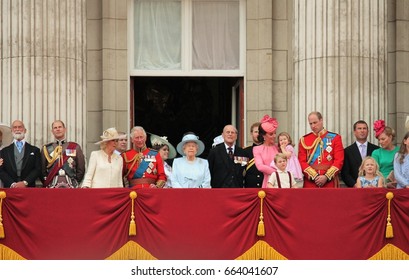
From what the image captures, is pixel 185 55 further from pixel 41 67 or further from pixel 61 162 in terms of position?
pixel 61 162

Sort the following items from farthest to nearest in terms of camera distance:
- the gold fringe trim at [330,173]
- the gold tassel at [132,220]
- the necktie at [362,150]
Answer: the necktie at [362,150] → the gold fringe trim at [330,173] → the gold tassel at [132,220]

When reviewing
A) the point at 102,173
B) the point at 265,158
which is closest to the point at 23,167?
the point at 102,173

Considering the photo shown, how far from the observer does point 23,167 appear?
22.9 meters

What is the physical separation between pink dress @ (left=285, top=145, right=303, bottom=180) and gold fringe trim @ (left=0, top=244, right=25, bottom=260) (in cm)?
471

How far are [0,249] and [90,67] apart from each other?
6.34 meters

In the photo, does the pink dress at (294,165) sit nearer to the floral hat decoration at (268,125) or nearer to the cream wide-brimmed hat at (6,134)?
the floral hat decoration at (268,125)

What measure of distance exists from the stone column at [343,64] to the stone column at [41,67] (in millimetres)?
4230

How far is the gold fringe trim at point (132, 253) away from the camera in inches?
849

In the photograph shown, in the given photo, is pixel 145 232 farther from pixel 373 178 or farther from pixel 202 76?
pixel 202 76

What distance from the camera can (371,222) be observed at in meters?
21.9

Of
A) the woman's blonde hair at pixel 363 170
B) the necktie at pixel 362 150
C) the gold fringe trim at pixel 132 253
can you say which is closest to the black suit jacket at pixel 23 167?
the gold fringe trim at pixel 132 253

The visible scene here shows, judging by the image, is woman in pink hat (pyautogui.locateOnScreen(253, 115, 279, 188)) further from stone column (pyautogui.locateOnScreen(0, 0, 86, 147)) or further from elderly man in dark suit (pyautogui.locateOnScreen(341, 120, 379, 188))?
stone column (pyautogui.locateOnScreen(0, 0, 86, 147))

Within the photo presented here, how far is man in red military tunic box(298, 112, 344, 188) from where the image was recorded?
23141 mm
